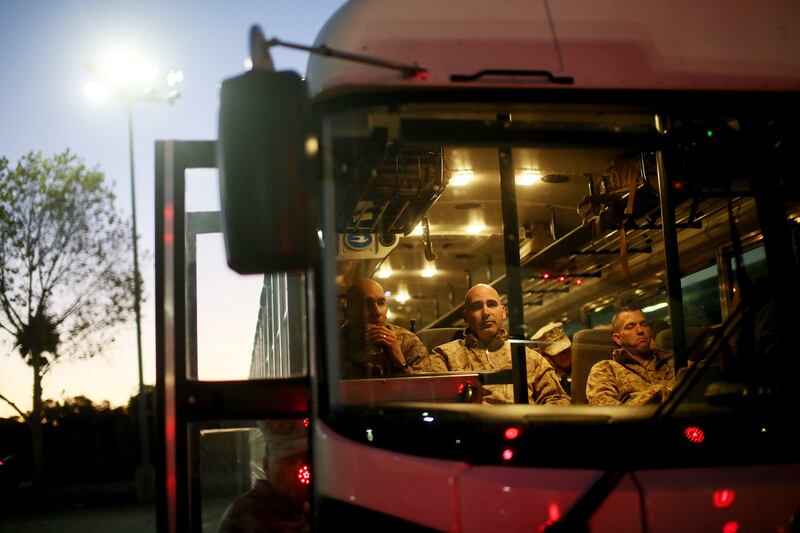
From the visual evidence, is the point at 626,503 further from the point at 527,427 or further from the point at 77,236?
the point at 77,236

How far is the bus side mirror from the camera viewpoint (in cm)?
256

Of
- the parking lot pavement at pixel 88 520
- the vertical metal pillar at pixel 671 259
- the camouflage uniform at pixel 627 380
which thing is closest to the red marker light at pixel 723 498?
the vertical metal pillar at pixel 671 259

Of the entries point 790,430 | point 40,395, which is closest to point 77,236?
point 40,395

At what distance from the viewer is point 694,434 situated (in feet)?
8.95

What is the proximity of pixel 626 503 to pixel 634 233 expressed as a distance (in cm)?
187

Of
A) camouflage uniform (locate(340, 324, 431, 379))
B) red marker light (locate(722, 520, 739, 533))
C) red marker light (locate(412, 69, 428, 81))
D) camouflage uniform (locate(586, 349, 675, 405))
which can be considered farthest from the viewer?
camouflage uniform (locate(586, 349, 675, 405))

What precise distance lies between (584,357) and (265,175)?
239 centimetres

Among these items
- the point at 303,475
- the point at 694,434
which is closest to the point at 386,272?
the point at 303,475

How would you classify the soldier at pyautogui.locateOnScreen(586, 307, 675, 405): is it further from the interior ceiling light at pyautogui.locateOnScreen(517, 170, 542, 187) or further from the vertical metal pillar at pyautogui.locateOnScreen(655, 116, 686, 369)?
the interior ceiling light at pyautogui.locateOnScreen(517, 170, 542, 187)

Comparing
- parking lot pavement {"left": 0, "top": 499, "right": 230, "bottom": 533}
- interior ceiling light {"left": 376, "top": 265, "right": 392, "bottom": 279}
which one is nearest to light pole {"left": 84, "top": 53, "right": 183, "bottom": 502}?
parking lot pavement {"left": 0, "top": 499, "right": 230, "bottom": 533}

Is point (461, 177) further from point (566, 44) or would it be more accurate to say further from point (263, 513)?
point (263, 513)

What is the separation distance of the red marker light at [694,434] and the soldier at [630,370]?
2.80ft

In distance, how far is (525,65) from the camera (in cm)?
304

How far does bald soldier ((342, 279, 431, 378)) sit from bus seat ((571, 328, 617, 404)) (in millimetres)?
892
